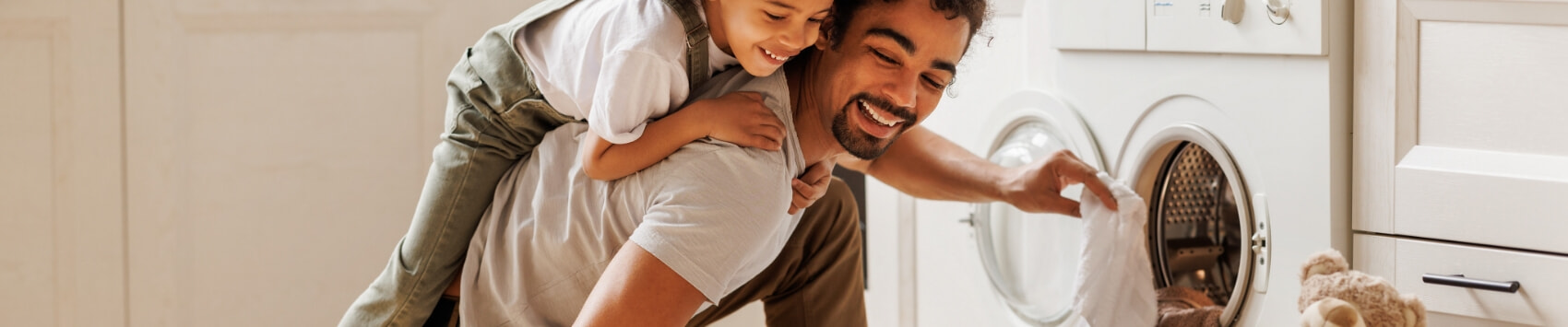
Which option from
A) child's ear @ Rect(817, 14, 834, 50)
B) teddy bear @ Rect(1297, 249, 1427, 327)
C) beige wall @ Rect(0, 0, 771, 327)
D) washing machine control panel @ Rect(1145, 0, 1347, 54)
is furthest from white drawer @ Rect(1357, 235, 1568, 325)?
beige wall @ Rect(0, 0, 771, 327)

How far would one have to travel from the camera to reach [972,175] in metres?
1.80

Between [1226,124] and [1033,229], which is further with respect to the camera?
[1033,229]

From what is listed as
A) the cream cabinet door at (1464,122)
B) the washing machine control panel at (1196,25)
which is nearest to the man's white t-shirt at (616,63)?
the washing machine control panel at (1196,25)

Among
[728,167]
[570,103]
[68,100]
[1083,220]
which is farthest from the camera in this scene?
[68,100]

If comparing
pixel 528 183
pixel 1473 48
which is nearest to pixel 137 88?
pixel 528 183

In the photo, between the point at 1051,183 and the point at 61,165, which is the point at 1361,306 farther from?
the point at 61,165

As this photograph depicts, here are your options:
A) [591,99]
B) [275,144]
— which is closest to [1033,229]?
[591,99]

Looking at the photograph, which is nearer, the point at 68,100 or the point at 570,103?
the point at 570,103

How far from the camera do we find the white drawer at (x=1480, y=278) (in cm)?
137

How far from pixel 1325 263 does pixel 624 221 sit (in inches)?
28.5

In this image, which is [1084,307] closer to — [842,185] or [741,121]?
[842,185]

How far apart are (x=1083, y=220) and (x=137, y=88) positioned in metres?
1.62

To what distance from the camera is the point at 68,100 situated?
2.36 m

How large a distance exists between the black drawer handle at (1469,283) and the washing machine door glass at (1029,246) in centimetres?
51
